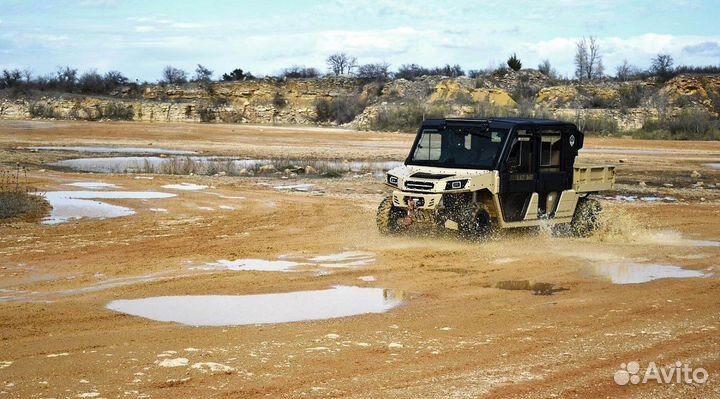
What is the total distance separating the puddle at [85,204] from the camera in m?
20.3

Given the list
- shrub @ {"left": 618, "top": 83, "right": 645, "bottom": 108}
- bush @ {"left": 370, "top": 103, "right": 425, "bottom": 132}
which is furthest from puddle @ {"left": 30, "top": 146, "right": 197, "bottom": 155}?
shrub @ {"left": 618, "top": 83, "right": 645, "bottom": 108}

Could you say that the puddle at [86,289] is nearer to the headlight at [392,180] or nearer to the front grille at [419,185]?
the front grille at [419,185]

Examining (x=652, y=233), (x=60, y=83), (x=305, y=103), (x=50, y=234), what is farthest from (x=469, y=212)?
(x=60, y=83)

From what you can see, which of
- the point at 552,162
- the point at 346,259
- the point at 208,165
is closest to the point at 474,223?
the point at 552,162

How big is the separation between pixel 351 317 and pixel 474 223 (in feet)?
19.4

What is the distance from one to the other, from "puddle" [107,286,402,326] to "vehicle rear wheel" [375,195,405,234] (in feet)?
14.9

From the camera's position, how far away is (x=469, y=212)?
54.0 feet

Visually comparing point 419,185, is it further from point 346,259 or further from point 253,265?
point 253,265

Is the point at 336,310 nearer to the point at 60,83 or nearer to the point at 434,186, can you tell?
the point at 434,186

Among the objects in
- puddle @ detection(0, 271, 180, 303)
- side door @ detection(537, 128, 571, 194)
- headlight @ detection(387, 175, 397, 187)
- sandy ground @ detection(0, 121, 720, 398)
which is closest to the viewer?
sandy ground @ detection(0, 121, 720, 398)

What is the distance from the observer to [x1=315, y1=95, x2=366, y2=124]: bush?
8275 centimetres

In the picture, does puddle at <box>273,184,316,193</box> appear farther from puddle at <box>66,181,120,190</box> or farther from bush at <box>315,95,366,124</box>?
bush at <box>315,95,366,124</box>

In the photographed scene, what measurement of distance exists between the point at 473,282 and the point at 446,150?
14.4ft

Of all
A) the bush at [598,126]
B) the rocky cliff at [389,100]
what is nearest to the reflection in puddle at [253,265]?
the bush at [598,126]
